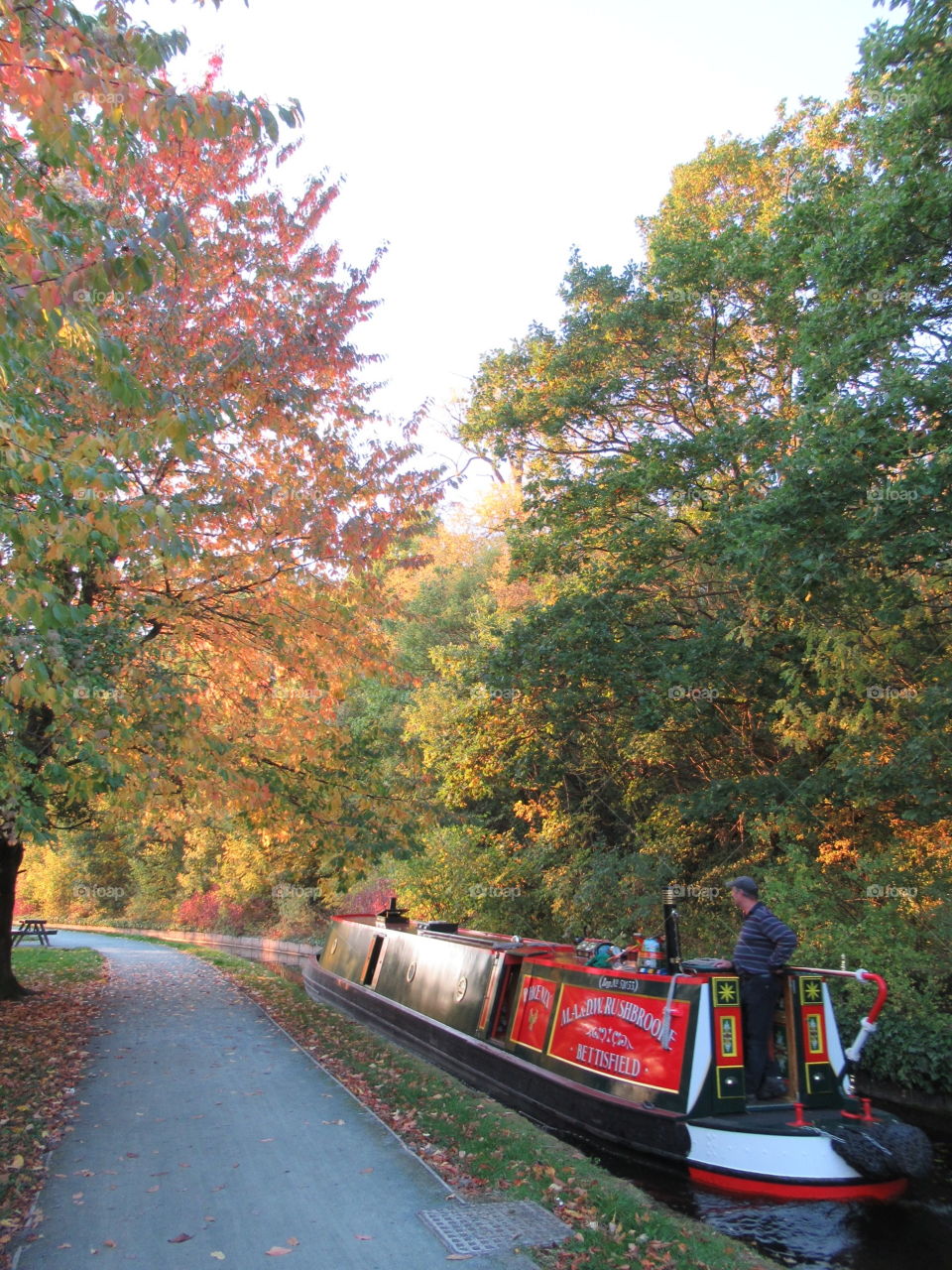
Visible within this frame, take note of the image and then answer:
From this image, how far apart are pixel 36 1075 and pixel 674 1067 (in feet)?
18.5

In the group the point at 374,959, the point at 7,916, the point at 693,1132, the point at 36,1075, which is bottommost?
the point at 36,1075

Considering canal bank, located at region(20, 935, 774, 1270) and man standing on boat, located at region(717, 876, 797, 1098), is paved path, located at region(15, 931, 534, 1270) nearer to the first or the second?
canal bank, located at region(20, 935, 774, 1270)

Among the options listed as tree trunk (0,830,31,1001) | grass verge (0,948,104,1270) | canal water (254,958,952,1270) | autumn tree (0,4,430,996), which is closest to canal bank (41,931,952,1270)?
canal water (254,958,952,1270)

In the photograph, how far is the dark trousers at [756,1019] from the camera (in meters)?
7.46

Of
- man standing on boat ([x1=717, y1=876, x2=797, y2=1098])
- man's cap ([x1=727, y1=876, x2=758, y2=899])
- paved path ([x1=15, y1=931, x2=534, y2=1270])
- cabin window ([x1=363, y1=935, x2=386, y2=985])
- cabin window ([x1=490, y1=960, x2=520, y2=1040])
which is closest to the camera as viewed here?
paved path ([x1=15, y1=931, x2=534, y2=1270])

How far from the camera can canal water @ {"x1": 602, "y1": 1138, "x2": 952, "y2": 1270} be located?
6.00m

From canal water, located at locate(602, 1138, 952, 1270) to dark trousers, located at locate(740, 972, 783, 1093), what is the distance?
0.95 metres

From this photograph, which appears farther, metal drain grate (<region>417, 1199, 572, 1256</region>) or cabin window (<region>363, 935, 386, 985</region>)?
cabin window (<region>363, 935, 386, 985</region>)

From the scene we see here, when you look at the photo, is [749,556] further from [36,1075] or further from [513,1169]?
[36,1075]

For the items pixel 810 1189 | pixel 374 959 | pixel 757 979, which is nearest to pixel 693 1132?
pixel 810 1189

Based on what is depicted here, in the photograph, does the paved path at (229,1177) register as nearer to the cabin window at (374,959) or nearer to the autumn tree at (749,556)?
the cabin window at (374,959)

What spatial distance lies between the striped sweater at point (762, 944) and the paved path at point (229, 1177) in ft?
10.5

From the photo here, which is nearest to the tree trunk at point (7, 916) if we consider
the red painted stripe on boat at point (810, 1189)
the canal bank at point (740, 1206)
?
the canal bank at point (740, 1206)

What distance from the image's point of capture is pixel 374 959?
46.4 feet
